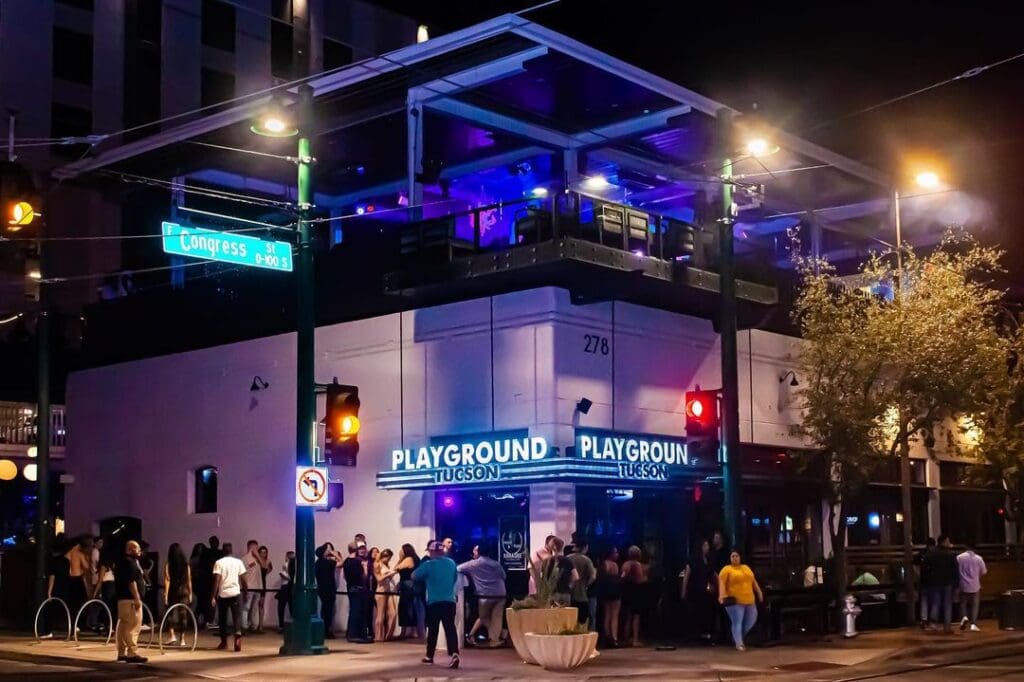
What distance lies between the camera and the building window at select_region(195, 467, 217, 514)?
95.5 feet

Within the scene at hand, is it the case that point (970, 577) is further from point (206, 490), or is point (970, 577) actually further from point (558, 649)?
point (206, 490)

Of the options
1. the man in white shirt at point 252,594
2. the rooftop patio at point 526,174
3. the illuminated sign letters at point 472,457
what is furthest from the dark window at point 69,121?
the illuminated sign letters at point 472,457

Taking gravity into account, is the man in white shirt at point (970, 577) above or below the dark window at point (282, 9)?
below

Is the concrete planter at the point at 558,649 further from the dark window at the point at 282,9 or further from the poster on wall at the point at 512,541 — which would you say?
the dark window at the point at 282,9

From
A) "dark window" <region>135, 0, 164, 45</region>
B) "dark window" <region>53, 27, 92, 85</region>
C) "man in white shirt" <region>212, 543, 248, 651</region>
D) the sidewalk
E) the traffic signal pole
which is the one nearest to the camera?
the sidewalk

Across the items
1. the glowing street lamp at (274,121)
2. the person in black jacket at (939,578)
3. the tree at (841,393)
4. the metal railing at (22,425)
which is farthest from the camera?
the metal railing at (22,425)

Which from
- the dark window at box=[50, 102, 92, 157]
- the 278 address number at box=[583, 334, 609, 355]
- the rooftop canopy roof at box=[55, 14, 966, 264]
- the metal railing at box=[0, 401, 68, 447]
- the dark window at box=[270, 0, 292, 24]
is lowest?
the metal railing at box=[0, 401, 68, 447]

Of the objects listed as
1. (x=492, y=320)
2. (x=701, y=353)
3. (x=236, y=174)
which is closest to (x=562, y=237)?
(x=492, y=320)

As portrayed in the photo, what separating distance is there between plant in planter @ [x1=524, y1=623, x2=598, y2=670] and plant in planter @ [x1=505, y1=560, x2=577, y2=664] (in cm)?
10

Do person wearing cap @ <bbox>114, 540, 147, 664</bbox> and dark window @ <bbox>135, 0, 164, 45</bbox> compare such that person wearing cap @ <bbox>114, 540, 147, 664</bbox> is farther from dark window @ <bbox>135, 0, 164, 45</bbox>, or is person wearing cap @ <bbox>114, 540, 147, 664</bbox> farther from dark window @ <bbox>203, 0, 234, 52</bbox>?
dark window @ <bbox>203, 0, 234, 52</bbox>

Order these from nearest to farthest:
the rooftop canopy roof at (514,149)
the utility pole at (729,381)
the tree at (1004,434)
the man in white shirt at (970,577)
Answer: the utility pole at (729,381) < the man in white shirt at (970,577) < the rooftop canopy roof at (514,149) < the tree at (1004,434)

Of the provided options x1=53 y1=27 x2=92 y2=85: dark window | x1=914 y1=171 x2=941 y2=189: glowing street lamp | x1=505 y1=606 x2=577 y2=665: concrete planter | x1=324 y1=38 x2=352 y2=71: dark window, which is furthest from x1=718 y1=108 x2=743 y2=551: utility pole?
x1=324 y1=38 x2=352 y2=71: dark window

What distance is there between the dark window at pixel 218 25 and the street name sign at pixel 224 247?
34.5 m

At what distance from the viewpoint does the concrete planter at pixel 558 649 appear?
17.6 meters
